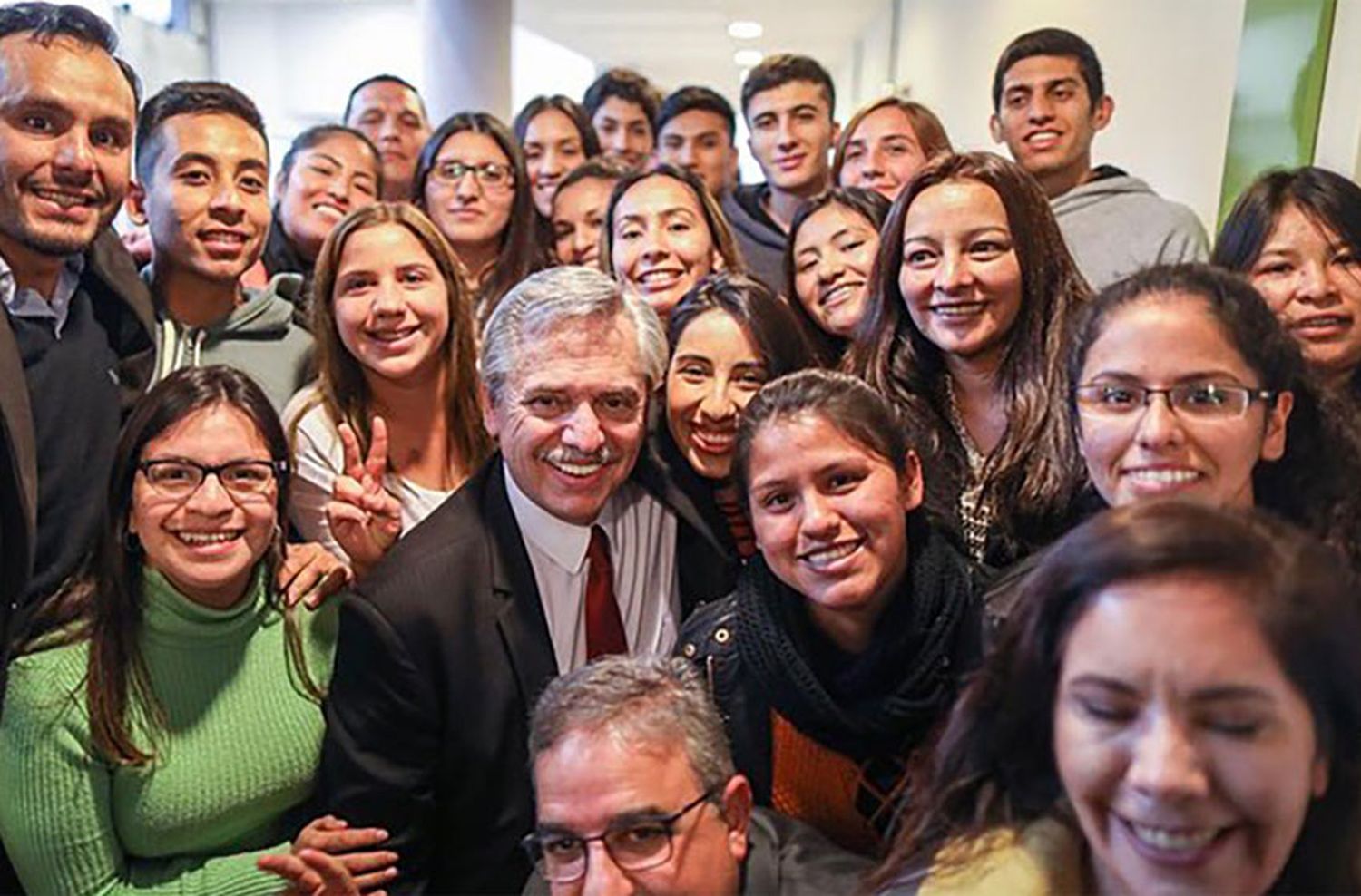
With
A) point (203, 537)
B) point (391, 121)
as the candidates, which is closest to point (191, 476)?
point (203, 537)

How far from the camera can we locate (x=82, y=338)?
6.59 feet

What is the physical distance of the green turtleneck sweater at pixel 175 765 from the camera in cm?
163

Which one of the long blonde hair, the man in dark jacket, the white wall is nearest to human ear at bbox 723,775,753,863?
the long blonde hair

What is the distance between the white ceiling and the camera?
8273 mm

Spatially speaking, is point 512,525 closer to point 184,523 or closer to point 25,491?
point 184,523

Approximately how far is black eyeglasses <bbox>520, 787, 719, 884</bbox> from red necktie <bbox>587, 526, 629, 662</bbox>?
49cm

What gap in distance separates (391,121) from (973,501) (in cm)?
280

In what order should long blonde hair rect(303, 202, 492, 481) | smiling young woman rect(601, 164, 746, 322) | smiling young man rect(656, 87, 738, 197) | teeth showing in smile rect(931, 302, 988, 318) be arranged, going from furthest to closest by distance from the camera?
smiling young man rect(656, 87, 738, 197)
smiling young woman rect(601, 164, 746, 322)
long blonde hair rect(303, 202, 492, 481)
teeth showing in smile rect(931, 302, 988, 318)

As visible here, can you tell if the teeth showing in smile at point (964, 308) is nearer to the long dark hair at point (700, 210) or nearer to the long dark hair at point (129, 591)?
the long dark hair at point (700, 210)

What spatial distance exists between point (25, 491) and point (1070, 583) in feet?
4.87

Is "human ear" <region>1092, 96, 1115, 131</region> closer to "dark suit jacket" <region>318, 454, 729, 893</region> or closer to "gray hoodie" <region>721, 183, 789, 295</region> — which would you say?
"gray hoodie" <region>721, 183, 789, 295</region>

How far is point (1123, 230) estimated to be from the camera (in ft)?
9.18

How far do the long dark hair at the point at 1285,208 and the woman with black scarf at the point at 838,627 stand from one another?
82 cm

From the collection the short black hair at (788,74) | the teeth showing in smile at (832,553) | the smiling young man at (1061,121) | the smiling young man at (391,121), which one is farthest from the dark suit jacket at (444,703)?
the smiling young man at (391,121)
